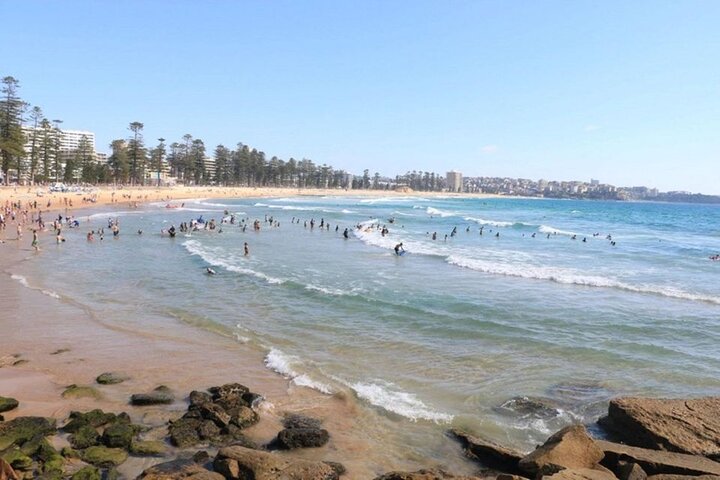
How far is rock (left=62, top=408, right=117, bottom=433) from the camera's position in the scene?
8.38 meters

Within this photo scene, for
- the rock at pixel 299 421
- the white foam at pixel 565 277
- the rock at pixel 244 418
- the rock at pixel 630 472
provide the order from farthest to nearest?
the white foam at pixel 565 277 < the rock at pixel 299 421 < the rock at pixel 244 418 < the rock at pixel 630 472

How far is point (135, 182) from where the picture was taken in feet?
356

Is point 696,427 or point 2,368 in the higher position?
point 696,427

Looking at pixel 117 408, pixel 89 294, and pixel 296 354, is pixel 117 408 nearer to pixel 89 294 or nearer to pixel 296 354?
pixel 296 354

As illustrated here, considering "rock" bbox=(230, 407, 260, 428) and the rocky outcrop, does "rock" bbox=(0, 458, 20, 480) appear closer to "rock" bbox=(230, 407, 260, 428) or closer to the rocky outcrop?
the rocky outcrop

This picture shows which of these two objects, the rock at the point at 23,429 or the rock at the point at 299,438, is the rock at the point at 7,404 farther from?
the rock at the point at 299,438

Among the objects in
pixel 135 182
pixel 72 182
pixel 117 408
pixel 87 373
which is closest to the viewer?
pixel 117 408

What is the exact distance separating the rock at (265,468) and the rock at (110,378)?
4579 mm

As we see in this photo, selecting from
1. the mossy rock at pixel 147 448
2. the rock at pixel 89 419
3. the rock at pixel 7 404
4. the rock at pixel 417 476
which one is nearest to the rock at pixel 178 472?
the mossy rock at pixel 147 448

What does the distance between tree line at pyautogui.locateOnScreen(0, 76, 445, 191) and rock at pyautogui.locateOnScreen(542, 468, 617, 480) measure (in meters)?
75.4

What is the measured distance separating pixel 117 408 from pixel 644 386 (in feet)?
34.9

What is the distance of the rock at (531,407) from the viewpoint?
9.77 meters

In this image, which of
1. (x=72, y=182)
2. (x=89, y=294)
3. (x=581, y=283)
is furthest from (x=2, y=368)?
(x=72, y=182)

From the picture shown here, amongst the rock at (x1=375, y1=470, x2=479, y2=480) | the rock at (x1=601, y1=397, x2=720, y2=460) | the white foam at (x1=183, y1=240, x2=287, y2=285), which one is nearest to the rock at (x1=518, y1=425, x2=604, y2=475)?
the rock at (x1=375, y1=470, x2=479, y2=480)
